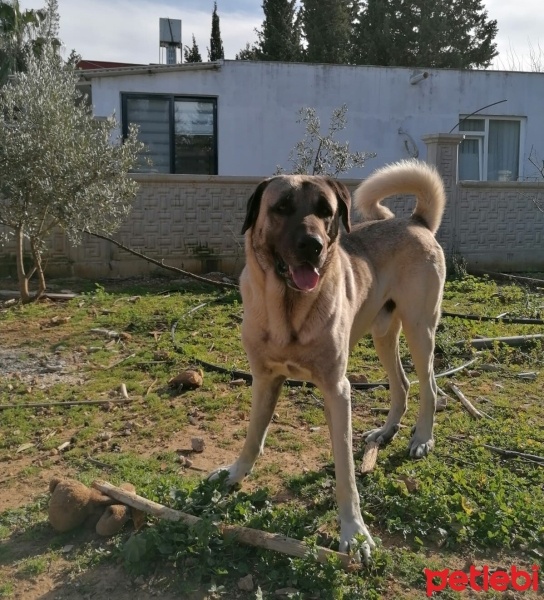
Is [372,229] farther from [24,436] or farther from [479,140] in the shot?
[479,140]

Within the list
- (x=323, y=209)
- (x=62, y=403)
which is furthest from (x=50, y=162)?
(x=323, y=209)

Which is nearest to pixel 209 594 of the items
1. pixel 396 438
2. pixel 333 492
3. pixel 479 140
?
pixel 333 492

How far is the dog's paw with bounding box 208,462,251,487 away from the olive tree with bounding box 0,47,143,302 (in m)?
4.86

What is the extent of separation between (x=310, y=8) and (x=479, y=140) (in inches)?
766

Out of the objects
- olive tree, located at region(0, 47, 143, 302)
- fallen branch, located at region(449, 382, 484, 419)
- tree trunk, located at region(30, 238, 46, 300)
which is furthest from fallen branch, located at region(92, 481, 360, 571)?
tree trunk, located at region(30, 238, 46, 300)

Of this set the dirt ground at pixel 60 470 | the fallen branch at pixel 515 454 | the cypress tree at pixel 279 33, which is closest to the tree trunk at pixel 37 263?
the dirt ground at pixel 60 470

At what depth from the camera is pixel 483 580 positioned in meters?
2.76

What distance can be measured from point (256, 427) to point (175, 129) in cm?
1084

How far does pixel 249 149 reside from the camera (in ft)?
44.4

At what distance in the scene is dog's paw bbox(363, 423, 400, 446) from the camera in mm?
4145

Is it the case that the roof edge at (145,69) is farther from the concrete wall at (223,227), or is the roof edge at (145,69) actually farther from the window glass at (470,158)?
the window glass at (470,158)

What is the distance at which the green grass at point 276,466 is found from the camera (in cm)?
275

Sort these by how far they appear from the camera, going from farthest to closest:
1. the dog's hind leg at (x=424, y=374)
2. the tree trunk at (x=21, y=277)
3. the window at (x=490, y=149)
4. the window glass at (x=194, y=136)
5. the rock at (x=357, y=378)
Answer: the window at (x=490, y=149) → the window glass at (x=194, y=136) → the tree trunk at (x=21, y=277) → the rock at (x=357, y=378) → the dog's hind leg at (x=424, y=374)

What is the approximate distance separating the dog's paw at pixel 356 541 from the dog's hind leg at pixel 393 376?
132 cm
